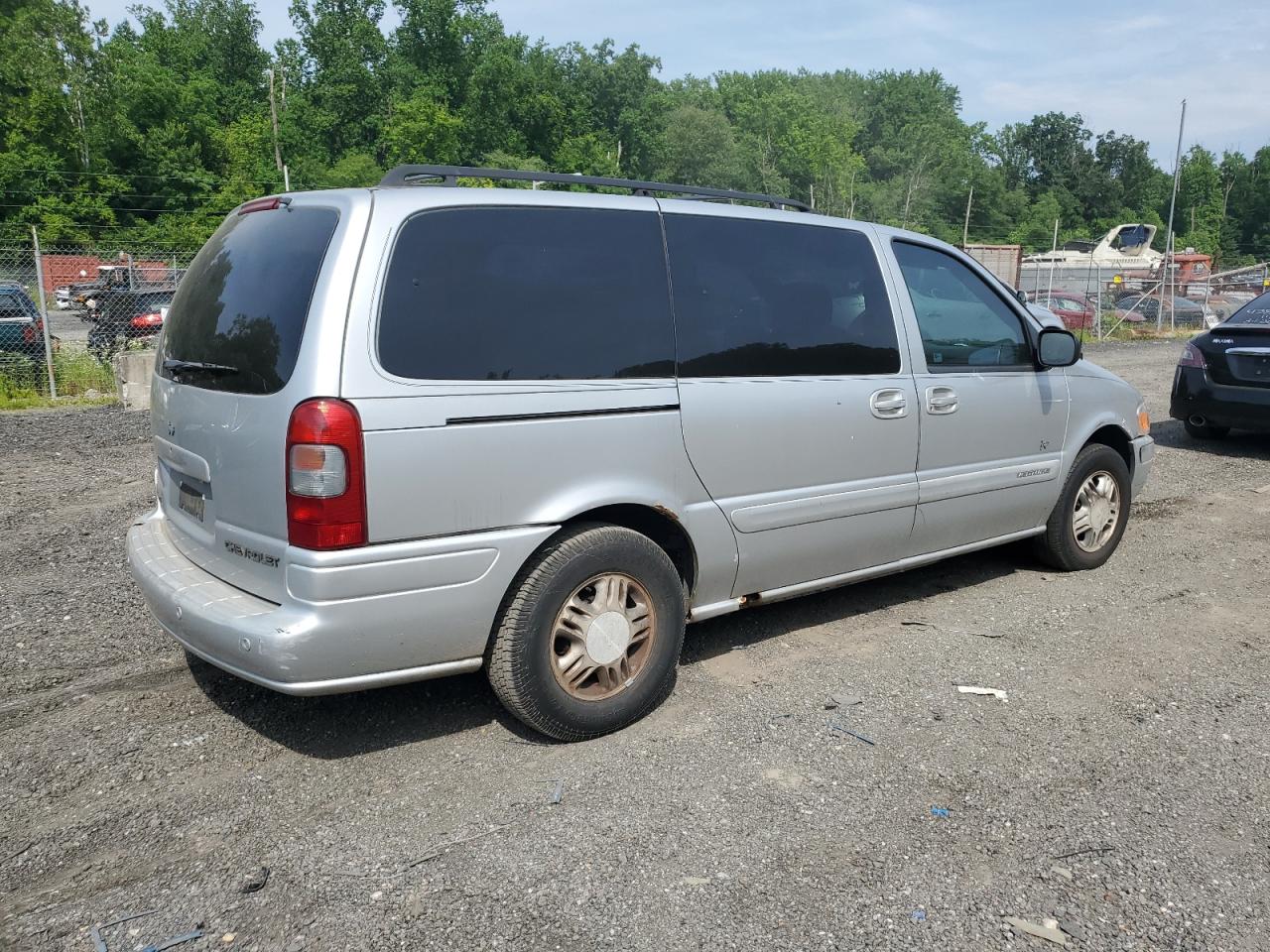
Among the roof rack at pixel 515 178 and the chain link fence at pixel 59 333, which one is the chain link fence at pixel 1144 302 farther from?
the roof rack at pixel 515 178

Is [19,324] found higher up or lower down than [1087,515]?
higher up

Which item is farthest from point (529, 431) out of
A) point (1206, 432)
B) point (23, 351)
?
point (23, 351)

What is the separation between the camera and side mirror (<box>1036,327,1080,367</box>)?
5.43 meters

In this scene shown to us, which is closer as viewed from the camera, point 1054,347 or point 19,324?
point 1054,347

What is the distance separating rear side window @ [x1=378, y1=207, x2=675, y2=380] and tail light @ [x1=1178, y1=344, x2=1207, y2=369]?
25.5ft

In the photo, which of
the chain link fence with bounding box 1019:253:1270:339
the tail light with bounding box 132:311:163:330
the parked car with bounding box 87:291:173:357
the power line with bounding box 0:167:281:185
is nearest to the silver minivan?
the parked car with bounding box 87:291:173:357

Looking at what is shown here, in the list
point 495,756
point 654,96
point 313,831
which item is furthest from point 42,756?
point 654,96

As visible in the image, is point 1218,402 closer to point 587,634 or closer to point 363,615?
point 587,634

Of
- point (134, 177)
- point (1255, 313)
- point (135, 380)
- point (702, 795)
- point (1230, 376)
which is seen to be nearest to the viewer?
point (702, 795)

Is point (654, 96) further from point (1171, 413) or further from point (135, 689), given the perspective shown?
point (135, 689)

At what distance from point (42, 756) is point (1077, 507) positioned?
5.14 metres

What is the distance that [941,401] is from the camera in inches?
194

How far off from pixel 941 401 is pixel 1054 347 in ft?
3.13

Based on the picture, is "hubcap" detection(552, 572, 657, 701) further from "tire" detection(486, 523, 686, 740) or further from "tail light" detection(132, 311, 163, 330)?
"tail light" detection(132, 311, 163, 330)
